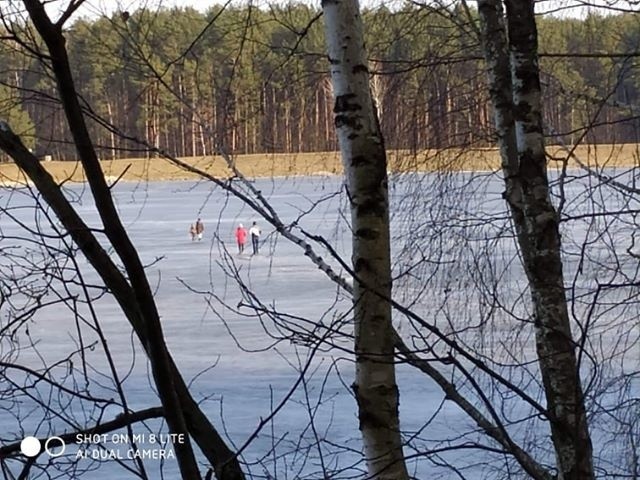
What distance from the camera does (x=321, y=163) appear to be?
3.49 m

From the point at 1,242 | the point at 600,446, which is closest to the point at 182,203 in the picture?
the point at 600,446

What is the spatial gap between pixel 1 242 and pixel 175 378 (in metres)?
0.69

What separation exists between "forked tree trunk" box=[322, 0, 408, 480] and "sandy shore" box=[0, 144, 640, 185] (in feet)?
2.04

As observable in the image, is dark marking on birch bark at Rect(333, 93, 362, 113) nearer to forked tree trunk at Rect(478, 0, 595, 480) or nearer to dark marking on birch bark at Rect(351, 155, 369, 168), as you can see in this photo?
dark marking on birch bark at Rect(351, 155, 369, 168)

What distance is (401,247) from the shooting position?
3941mm

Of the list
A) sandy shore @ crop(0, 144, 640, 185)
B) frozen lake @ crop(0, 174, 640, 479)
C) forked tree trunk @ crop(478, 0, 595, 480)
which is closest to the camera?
frozen lake @ crop(0, 174, 640, 479)

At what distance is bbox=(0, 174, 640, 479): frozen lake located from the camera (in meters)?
2.13

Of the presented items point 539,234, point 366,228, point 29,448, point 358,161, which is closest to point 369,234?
point 366,228

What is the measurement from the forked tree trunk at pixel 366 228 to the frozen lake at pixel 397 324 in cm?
7

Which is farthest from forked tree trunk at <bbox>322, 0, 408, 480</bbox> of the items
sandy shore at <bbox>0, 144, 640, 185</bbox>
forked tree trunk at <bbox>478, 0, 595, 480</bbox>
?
sandy shore at <bbox>0, 144, 640, 185</bbox>

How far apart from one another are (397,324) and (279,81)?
1858 millimetres

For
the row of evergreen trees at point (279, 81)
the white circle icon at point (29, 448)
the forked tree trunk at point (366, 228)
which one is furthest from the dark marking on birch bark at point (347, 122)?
the white circle icon at point (29, 448)

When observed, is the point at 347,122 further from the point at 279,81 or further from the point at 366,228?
the point at 279,81

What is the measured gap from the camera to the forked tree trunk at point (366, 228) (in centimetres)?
194
